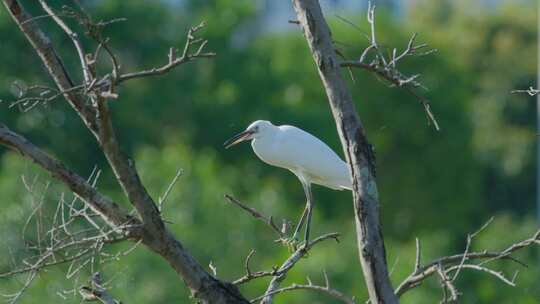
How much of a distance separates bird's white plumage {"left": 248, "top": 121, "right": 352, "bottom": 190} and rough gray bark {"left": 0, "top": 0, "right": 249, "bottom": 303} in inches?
137

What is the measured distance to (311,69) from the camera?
42.8 m

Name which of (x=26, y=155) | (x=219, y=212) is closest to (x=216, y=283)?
(x=26, y=155)

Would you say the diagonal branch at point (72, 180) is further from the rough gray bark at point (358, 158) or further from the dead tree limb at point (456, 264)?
the dead tree limb at point (456, 264)

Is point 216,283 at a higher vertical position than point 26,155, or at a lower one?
lower

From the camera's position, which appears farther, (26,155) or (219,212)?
(219,212)

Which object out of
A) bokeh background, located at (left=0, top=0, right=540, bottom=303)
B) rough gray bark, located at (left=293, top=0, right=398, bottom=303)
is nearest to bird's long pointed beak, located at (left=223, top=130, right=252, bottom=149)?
rough gray bark, located at (left=293, top=0, right=398, bottom=303)

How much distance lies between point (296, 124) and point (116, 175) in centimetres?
2824

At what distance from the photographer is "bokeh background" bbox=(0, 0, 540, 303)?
2327 centimetres

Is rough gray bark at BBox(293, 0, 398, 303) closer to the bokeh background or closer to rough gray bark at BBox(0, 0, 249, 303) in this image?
rough gray bark at BBox(0, 0, 249, 303)

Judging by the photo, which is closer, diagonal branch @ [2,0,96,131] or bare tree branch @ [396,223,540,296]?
diagonal branch @ [2,0,96,131]

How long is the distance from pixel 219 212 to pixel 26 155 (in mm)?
17997

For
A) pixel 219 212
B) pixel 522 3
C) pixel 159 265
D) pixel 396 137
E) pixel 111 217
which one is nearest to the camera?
pixel 111 217

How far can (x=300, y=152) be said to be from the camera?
9.51 m

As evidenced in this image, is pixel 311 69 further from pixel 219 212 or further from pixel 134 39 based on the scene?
pixel 219 212
